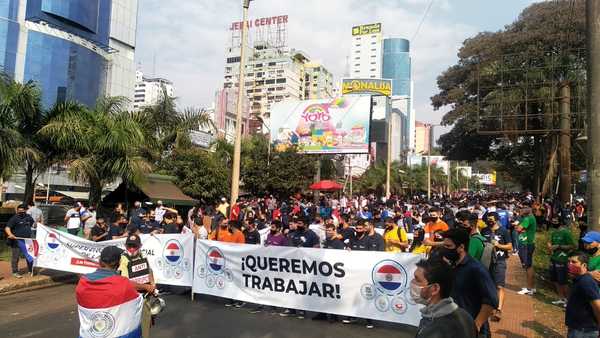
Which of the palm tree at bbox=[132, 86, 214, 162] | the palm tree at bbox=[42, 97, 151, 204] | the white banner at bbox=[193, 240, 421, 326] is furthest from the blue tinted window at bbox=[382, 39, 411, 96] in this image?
the white banner at bbox=[193, 240, 421, 326]

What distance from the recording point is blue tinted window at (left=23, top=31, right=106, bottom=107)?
64.3 m

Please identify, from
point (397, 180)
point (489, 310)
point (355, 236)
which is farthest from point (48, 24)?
point (489, 310)

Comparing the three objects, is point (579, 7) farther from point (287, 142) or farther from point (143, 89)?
point (143, 89)

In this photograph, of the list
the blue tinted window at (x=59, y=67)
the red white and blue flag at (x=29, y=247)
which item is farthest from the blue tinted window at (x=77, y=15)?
the red white and blue flag at (x=29, y=247)

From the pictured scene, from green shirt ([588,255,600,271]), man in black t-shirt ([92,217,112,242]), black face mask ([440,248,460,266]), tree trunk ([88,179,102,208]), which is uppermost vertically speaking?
tree trunk ([88,179,102,208])

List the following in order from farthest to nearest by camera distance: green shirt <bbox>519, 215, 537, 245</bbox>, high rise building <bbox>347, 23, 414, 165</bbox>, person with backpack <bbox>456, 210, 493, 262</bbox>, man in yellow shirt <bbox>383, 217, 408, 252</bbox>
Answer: high rise building <bbox>347, 23, 414, 165</bbox> → green shirt <bbox>519, 215, 537, 245</bbox> → man in yellow shirt <bbox>383, 217, 408, 252</bbox> → person with backpack <bbox>456, 210, 493, 262</bbox>

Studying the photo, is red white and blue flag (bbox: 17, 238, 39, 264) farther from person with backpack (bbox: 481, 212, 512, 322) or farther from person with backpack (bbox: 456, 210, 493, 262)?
person with backpack (bbox: 481, 212, 512, 322)

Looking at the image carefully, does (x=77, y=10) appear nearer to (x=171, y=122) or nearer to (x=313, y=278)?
(x=171, y=122)

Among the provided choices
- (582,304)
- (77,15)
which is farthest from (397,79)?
(582,304)

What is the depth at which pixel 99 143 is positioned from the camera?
16.7 metres

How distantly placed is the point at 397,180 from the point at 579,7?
108 ft

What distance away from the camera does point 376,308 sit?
706 centimetres

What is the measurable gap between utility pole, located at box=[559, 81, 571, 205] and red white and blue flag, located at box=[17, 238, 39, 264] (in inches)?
640

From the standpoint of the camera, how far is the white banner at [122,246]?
9.20 metres
